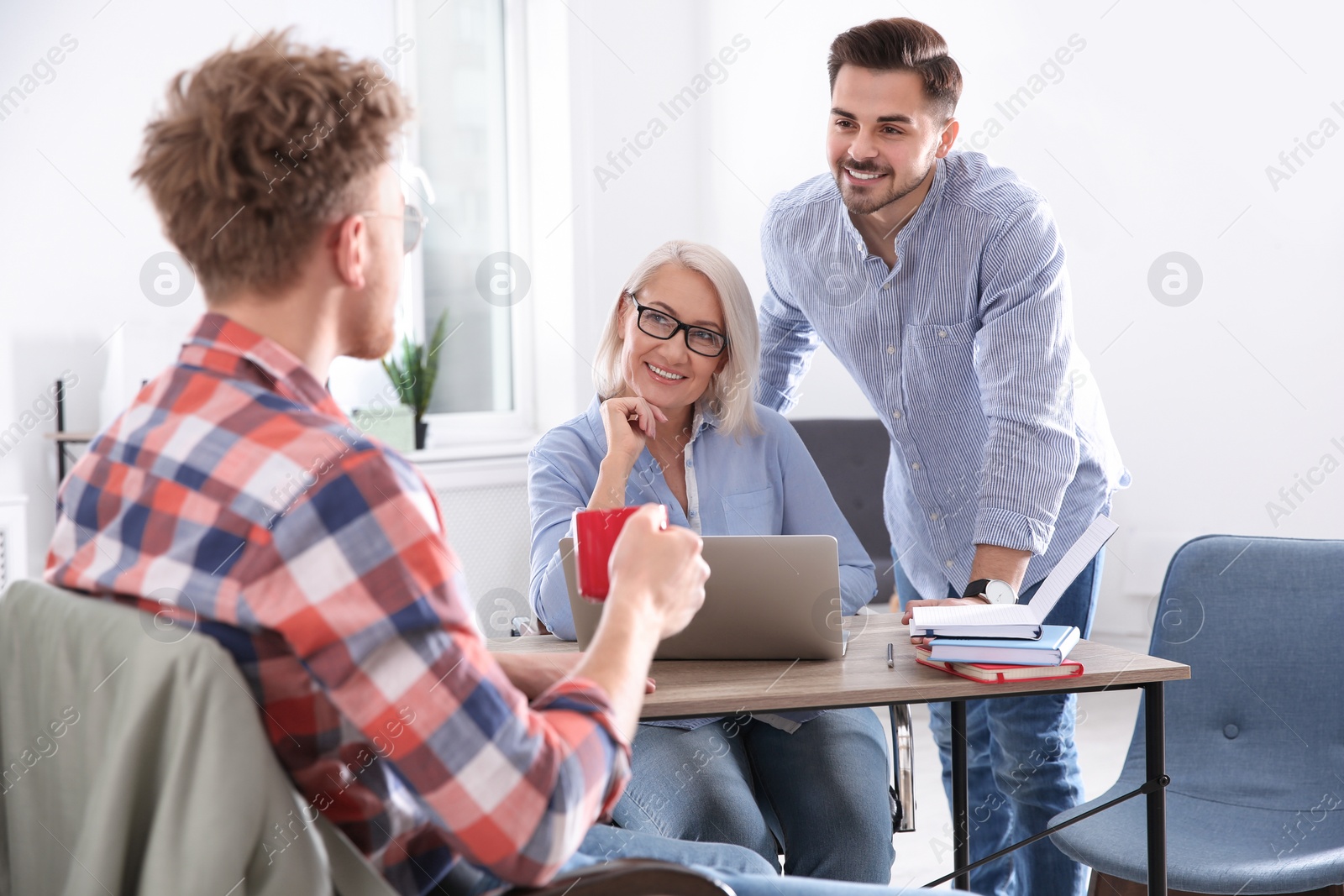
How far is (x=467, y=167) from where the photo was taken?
15.8 feet

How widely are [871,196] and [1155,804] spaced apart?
115 cm

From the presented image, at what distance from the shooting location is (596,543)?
4.42 feet

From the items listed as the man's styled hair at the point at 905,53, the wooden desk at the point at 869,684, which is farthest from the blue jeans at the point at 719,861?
the man's styled hair at the point at 905,53

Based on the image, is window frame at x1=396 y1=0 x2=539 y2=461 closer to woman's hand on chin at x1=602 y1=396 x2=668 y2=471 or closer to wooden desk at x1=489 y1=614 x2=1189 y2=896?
woman's hand on chin at x1=602 y1=396 x2=668 y2=471

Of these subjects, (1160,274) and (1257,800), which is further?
(1160,274)

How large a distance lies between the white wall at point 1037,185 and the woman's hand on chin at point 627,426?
2140mm

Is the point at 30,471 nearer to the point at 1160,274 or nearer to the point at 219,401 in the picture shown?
the point at 219,401

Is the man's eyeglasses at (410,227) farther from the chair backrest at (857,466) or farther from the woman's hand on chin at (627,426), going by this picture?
the chair backrest at (857,466)

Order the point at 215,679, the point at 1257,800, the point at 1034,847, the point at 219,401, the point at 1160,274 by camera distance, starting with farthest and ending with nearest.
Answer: the point at 1160,274, the point at 1034,847, the point at 1257,800, the point at 219,401, the point at 215,679

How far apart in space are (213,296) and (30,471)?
292cm

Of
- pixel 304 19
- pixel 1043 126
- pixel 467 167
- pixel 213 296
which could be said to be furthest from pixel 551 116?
pixel 213 296

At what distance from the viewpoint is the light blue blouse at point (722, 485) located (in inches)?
78.5

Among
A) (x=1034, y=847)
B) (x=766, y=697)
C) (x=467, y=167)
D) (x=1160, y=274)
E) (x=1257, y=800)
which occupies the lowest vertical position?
(x=1034, y=847)

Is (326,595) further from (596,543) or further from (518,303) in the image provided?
(518,303)
